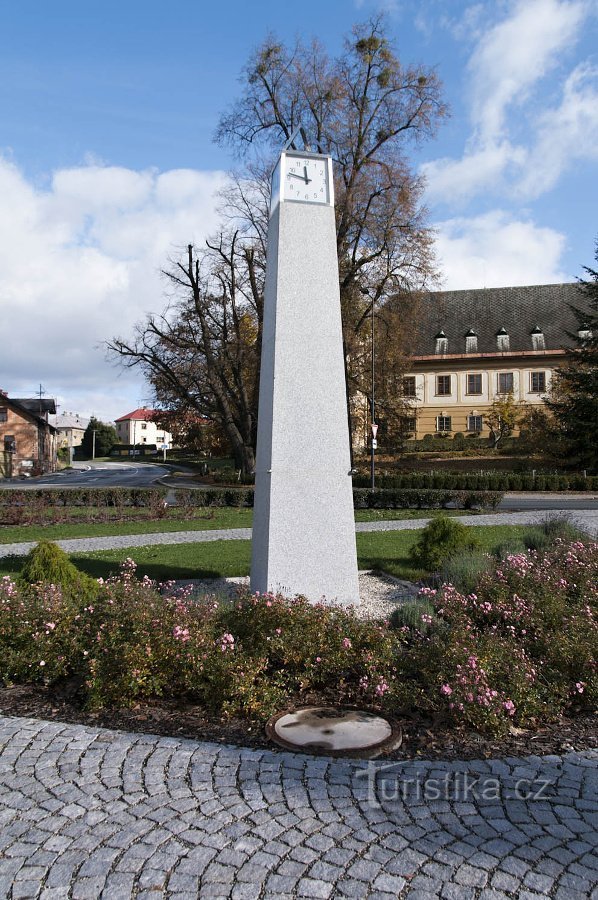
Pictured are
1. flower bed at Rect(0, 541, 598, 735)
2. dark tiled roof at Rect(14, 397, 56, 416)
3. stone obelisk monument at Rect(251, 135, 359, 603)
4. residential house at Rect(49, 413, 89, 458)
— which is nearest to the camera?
flower bed at Rect(0, 541, 598, 735)

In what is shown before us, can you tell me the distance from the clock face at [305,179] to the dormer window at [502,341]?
146ft

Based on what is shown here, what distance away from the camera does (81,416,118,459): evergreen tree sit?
95.9m

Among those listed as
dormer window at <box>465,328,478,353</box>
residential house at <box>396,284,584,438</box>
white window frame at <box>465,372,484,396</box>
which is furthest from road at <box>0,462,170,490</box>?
dormer window at <box>465,328,478,353</box>

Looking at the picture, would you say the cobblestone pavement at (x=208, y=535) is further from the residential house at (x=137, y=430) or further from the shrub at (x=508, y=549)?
the residential house at (x=137, y=430)

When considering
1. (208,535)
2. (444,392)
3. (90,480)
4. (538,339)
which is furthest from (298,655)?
(538,339)

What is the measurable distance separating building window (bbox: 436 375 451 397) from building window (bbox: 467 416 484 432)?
2.52 meters

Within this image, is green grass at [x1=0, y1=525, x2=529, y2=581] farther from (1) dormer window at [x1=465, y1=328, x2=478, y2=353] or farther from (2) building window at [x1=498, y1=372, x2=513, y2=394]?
(1) dormer window at [x1=465, y1=328, x2=478, y2=353]

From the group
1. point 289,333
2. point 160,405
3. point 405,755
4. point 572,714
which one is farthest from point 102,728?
point 160,405

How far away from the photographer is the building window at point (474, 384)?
4934 cm

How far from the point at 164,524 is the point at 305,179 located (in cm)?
1150

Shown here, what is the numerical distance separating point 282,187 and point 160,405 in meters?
30.4

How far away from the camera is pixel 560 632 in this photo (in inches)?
205

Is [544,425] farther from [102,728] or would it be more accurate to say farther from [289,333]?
[102,728]

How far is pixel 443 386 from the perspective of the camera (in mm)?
49844
